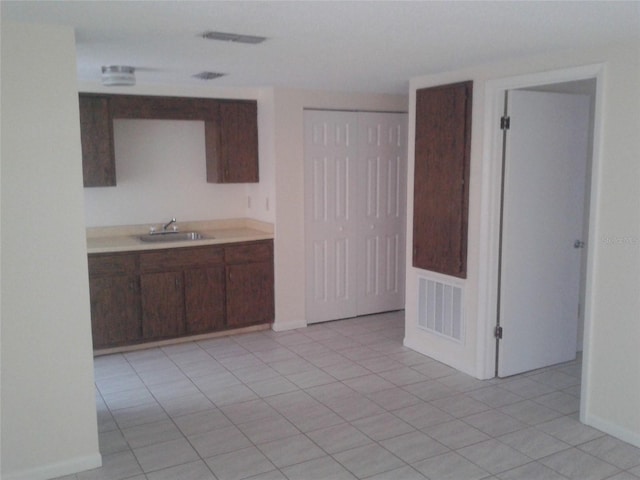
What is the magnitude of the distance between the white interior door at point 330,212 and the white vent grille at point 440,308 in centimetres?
119

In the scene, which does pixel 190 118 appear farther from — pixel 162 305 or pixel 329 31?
pixel 329 31

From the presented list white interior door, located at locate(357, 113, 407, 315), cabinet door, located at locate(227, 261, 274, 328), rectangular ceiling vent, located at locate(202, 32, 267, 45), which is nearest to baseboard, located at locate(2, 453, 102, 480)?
rectangular ceiling vent, located at locate(202, 32, 267, 45)

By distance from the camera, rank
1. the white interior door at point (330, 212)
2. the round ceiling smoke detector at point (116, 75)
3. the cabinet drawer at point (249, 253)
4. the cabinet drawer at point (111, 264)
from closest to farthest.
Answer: the round ceiling smoke detector at point (116, 75)
the cabinet drawer at point (111, 264)
the cabinet drawer at point (249, 253)
the white interior door at point (330, 212)

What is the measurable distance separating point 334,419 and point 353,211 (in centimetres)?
257

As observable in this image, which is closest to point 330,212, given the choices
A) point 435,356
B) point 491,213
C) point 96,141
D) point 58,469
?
point 435,356

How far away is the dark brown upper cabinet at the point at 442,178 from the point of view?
412 centimetres

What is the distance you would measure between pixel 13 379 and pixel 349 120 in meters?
3.75

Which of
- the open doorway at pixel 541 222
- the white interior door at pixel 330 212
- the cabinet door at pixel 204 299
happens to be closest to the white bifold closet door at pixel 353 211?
the white interior door at pixel 330 212

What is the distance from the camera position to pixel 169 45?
3.24 metres

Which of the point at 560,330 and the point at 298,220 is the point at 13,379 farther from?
the point at 560,330

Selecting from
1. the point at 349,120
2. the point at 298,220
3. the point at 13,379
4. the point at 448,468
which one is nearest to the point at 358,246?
the point at 298,220

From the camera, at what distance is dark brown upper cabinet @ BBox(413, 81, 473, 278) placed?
13.5 ft

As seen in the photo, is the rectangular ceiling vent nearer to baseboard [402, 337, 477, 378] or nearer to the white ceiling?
the white ceiling

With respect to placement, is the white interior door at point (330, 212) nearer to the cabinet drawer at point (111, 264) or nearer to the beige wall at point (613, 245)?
the cabinet drawer at point (111, 264)
